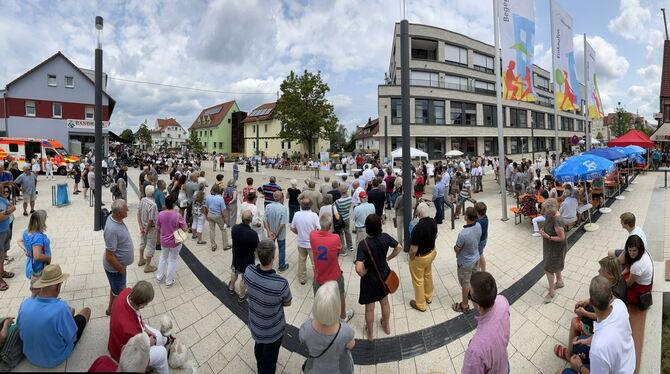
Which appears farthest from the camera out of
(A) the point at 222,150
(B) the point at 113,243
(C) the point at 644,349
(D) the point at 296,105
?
(A) the point at 222,150

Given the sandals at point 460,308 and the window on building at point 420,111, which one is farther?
the window on building at point 420,111

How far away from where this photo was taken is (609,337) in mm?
2523

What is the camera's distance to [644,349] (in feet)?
11.9

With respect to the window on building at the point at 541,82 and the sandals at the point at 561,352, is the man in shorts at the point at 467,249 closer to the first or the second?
the sandals at the point at 561,352

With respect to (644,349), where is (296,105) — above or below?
above

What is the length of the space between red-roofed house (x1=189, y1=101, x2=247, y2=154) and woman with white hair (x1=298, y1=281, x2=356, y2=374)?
216 ft

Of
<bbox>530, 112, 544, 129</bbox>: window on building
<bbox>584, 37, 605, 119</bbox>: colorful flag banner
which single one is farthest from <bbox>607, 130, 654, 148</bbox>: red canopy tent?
<bbox>530, 112, 544, 129</bbox>: window on building

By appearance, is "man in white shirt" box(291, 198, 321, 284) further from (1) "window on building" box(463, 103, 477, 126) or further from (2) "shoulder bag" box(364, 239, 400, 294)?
(1) "window on building" box(463, 103, 477, 126)

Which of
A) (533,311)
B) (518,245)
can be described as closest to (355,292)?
(533,311)

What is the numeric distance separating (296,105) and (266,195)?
32.7 m

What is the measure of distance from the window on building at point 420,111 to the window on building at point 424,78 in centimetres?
206


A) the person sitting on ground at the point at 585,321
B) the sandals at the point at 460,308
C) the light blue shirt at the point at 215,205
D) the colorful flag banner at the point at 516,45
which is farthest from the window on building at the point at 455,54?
the person sitting on ground at the point at 585,321

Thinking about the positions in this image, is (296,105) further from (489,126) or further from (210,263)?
(210,263)

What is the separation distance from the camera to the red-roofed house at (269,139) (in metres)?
53.6
